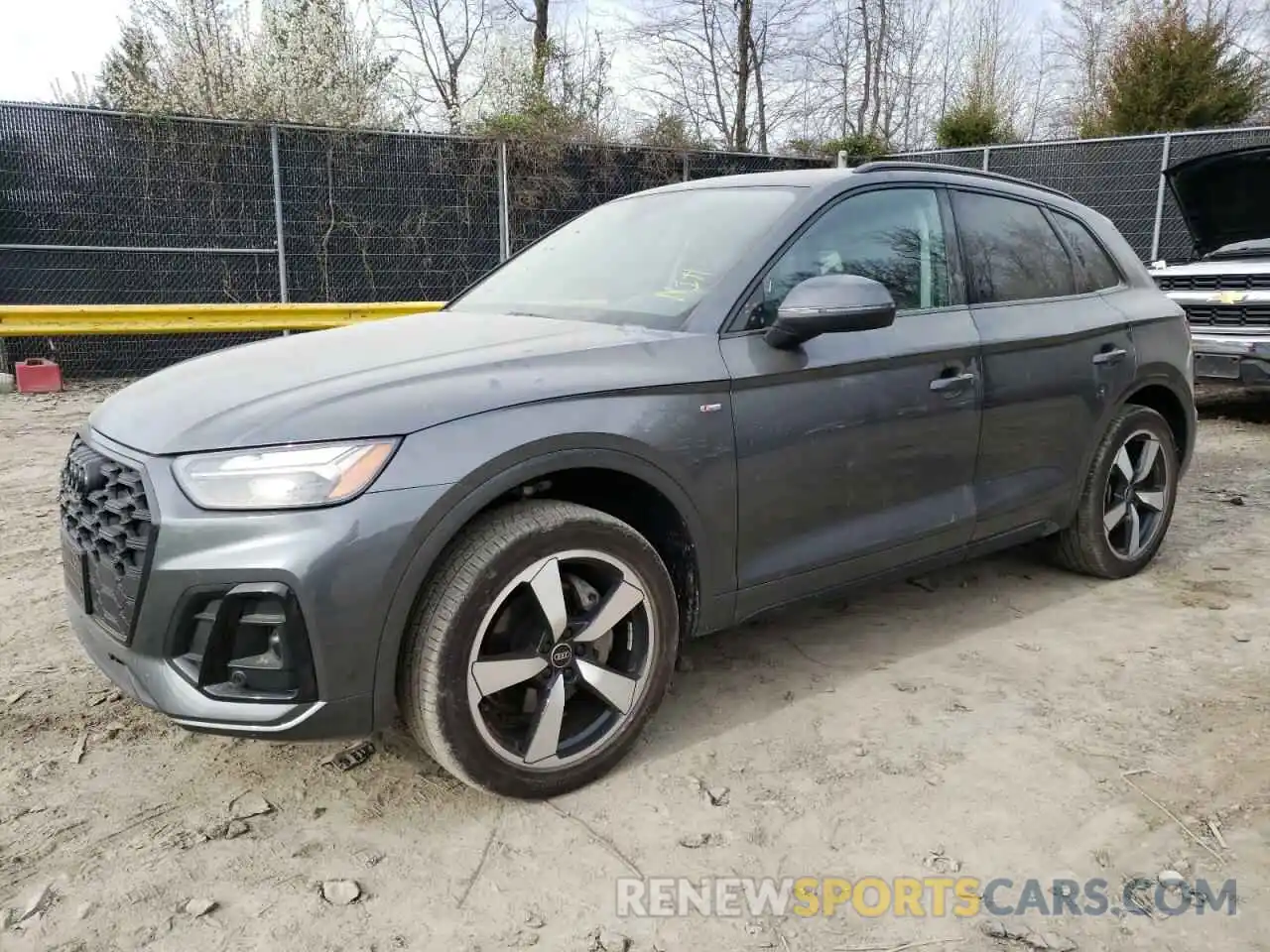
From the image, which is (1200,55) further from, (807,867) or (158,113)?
(807,867)

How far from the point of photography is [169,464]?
2221 mm

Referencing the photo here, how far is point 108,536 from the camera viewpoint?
2.29 metres

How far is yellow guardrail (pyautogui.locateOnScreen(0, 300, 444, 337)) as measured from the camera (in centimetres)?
859

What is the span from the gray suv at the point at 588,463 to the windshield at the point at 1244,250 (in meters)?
5.03

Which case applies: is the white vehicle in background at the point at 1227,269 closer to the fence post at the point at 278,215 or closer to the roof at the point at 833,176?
the roof at the point at 833,176

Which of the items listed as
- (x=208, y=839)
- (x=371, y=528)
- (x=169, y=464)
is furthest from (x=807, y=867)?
(x=169, y=464)

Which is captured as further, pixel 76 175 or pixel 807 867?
pixel 76 175

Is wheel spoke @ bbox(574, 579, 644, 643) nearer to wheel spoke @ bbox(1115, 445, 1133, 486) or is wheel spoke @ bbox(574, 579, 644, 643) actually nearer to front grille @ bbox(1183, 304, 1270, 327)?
wheel spoke @ bbox(1115, 445, 1133, 486)

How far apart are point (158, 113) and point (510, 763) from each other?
9368 millimetres

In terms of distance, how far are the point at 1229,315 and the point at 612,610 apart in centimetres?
713

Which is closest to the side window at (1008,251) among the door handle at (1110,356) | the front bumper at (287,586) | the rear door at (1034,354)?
the rear door at (1034,354)

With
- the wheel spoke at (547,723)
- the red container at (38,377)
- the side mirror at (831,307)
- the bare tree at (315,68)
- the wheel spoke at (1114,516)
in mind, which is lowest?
the wheel spoke at (547,723)

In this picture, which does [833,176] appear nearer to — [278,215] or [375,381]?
[375,381]

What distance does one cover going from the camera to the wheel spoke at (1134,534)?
426 centimetres
